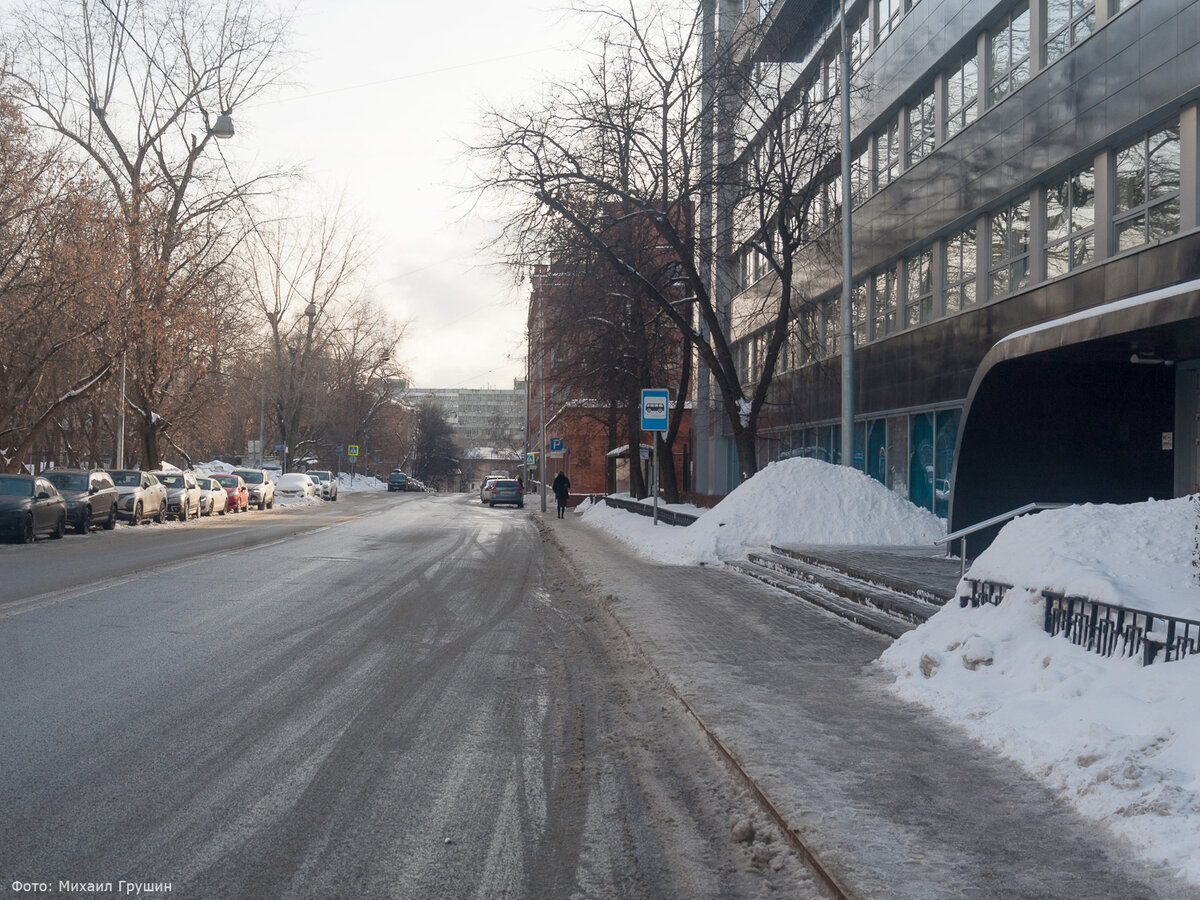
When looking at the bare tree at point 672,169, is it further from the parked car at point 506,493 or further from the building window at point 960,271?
the parked car at point 506,493

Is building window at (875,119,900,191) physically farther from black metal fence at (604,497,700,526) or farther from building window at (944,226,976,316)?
black metal fence at (604,497,700,526)

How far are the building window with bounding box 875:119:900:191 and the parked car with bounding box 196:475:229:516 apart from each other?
26.8 metres

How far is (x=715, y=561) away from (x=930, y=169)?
12253 mm

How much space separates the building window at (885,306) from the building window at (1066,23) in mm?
8751

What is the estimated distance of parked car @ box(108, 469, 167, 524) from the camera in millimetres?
32656

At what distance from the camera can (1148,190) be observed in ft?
55.2

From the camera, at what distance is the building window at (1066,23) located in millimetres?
18500

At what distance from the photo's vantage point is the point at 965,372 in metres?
23.0

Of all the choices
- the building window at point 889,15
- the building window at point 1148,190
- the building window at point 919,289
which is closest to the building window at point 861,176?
→ the building window at point 889,15

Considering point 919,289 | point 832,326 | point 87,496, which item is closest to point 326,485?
point 87,496

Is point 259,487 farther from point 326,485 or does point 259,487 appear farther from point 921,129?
point 921,129

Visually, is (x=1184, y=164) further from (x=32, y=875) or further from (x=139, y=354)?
(x=139, y=354)

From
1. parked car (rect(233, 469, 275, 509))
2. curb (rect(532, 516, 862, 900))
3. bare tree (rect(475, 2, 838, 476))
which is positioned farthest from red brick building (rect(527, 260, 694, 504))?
curb (rect(532, 516, 862, 900))

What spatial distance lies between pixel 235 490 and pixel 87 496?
62.6 ft
